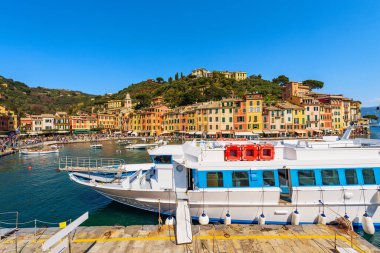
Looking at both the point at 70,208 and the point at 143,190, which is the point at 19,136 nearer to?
the point at 70,208

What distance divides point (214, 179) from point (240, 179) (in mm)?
1602

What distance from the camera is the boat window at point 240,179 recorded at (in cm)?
1242

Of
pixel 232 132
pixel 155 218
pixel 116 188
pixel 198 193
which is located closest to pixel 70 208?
pixel 116 188

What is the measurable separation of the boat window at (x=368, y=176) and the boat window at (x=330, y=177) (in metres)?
1.62

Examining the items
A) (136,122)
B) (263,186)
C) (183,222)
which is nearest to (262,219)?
(263,186)

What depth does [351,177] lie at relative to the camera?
1232 centimetres

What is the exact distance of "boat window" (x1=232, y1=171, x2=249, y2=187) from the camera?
12.4 m

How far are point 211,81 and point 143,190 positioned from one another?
4451 inches

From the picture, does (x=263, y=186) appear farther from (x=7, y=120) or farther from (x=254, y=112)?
(x=7, y=120)

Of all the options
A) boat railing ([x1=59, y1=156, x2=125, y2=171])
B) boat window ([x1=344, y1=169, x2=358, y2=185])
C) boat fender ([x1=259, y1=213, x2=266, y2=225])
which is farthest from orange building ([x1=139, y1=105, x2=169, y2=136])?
boat window ([x1=344, y1=169, x2=358, y2=185])

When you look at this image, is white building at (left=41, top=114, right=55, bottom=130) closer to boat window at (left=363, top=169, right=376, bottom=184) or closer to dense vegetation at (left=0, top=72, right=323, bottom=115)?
dense vegetation at (left=0, top=72, right=323, bottom=115)

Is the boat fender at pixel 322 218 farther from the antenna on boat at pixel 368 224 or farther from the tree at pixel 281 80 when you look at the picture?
the tree at pixel 281 80

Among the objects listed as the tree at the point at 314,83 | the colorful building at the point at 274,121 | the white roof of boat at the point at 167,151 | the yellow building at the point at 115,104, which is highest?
the tree at the point at 314,83

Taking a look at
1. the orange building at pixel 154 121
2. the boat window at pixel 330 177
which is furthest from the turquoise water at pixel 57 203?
the orange building at pixel 154 121
